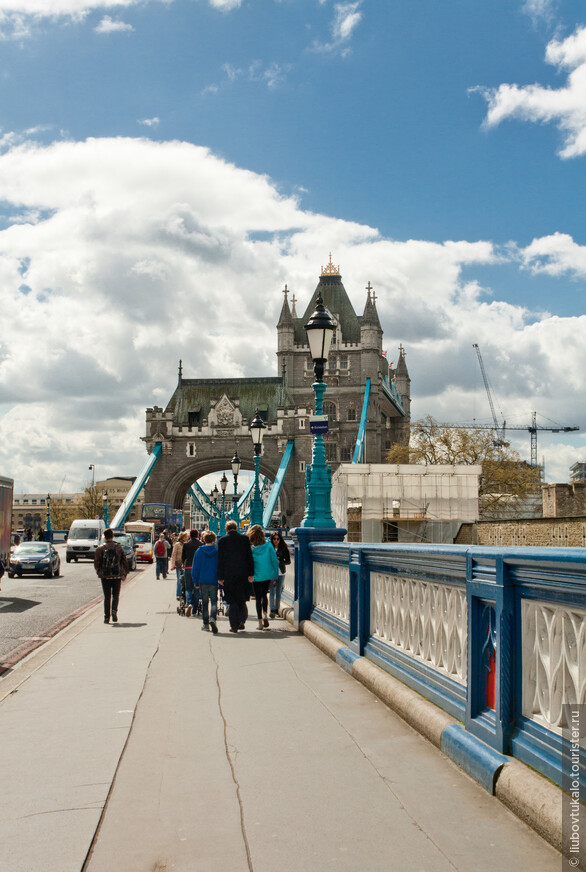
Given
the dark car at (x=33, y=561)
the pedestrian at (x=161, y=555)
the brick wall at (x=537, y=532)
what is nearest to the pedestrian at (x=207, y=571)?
the pedestrian at (x=161, y=555)

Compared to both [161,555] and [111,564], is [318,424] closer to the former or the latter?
[111,564]

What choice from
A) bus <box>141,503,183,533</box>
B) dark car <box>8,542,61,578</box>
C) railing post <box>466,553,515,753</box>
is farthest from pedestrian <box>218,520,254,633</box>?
bus <box>141,503,183,533</box>

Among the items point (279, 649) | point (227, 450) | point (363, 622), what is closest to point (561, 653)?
point (363, 622)

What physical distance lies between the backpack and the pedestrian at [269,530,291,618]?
2.53m

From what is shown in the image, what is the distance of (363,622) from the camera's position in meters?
8.12

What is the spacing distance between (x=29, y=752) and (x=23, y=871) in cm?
212

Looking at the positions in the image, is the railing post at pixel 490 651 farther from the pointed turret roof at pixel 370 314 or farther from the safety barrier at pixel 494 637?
the pointed turret roof at pixel 370 314

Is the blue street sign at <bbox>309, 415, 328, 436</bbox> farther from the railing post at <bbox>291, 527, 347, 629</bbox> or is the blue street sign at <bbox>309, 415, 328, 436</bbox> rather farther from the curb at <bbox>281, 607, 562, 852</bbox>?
the curb at <bbox>281, 607, 562, 852</bbox>

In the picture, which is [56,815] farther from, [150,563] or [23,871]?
[150,563]

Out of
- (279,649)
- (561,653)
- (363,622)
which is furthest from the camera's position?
(279,649)

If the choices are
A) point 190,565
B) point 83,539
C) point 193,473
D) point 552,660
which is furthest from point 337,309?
point 552,660

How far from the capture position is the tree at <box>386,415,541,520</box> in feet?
202

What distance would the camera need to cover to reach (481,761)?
15.0ft

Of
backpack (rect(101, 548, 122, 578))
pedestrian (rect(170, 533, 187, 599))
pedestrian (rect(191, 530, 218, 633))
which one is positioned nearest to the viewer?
pedestrian (rect(191, 530, 218, 633))
